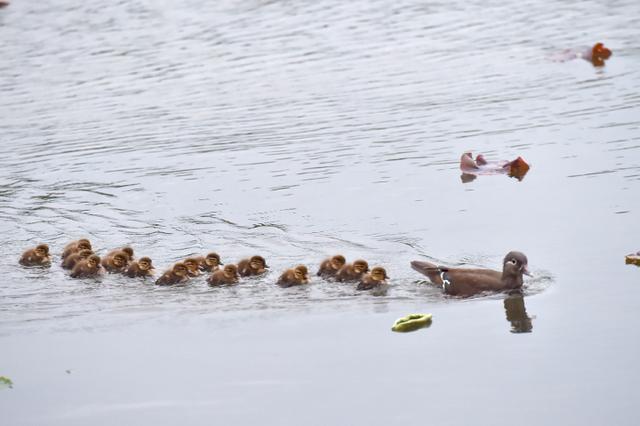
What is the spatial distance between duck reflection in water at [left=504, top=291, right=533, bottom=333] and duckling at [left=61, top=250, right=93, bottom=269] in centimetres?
448

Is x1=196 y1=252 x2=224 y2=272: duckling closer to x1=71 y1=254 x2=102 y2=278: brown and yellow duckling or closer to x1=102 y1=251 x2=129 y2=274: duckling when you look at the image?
x1=102 y1=251 x2=129 y2=274: duckling

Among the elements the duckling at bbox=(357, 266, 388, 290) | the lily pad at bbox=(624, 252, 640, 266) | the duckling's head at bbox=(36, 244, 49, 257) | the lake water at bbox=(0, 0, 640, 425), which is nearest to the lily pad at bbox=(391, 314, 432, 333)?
the lake water at bbox=(0, 0, 640, 425)

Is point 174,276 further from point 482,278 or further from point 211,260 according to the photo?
point 482,278

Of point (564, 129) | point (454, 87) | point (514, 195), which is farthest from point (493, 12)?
point (514, 195)

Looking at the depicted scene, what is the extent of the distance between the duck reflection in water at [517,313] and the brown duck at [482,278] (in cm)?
10

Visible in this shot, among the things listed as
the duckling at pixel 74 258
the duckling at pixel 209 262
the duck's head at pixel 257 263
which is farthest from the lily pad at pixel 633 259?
the duckling at pixel 74 258

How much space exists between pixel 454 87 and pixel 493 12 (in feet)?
20.9

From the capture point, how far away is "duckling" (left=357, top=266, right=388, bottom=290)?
38.1ft

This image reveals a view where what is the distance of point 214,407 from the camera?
8898 millimetres

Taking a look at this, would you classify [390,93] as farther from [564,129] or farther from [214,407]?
[214,407]

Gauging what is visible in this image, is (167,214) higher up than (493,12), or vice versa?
(493,12)

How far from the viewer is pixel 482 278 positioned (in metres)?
11.2

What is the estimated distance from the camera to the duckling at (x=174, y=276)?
12180mm

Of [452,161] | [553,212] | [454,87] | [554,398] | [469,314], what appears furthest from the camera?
[454,87]
